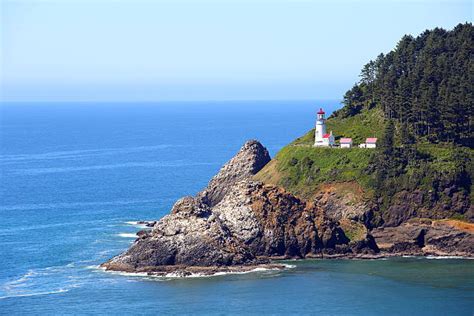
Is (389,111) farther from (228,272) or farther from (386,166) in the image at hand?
(228,272)

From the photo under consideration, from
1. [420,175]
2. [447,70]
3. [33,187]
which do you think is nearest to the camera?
[420,175]

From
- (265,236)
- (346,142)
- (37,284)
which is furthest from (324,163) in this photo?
(37,284)

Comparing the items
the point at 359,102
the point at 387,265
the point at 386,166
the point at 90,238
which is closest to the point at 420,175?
the point at 386,166

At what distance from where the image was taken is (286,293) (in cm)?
11294

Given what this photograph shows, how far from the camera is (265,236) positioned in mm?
130375

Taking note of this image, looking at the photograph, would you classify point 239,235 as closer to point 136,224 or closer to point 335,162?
point 335,162

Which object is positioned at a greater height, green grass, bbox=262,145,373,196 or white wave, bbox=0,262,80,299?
green grass, bbox=262,145,373,196

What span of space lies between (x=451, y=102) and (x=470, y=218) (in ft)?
62.6

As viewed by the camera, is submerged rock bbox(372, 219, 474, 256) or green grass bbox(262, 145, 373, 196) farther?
green grass bbox(262, 145, 373, 196)

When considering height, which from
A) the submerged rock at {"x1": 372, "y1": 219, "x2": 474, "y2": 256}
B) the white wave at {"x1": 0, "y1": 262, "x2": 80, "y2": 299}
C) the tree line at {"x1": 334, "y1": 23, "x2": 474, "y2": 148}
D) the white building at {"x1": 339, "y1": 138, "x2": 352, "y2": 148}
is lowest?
the white wave at {"x1": 0, "y1": 262, "x2": 80, "y2": 299}

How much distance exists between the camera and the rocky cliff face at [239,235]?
12400 centimetres

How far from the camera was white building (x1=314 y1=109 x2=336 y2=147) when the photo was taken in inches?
6127

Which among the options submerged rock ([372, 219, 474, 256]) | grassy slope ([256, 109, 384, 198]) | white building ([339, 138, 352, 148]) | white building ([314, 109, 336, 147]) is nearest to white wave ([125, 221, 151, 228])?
grassy slope ([256, 109, 384, 198])

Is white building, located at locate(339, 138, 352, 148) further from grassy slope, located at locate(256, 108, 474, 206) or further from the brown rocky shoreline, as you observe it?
the brown rocky shoreline
